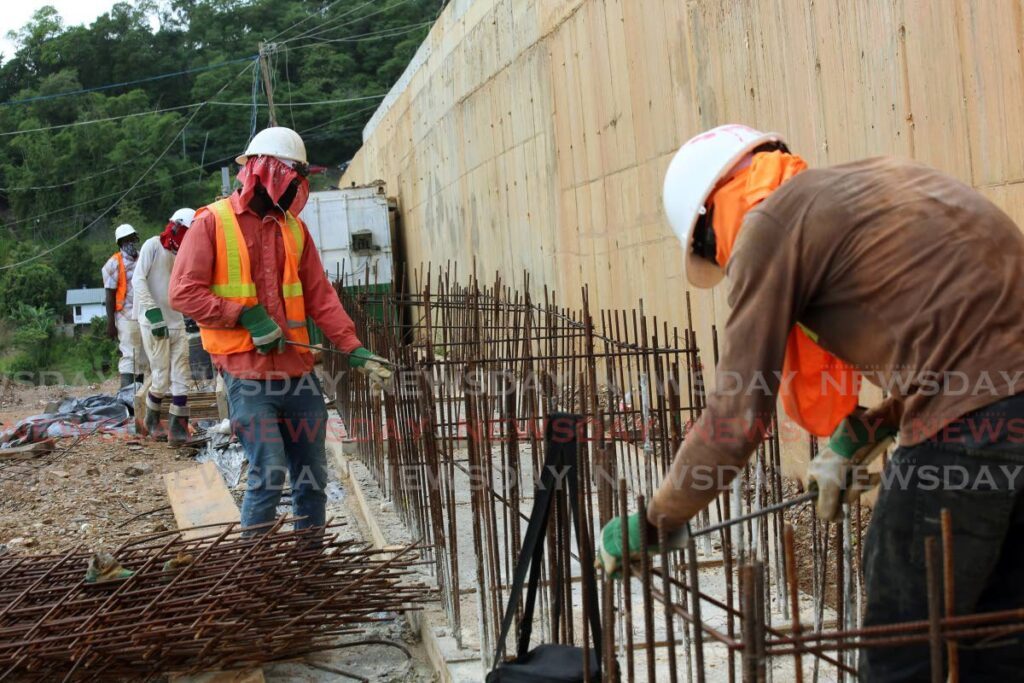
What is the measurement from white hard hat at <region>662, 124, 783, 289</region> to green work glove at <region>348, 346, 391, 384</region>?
277 cm

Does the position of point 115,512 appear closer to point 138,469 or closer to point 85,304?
point 138,469

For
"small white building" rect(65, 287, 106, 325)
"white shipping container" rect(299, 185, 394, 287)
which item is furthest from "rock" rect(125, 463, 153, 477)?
"small white building" rect(65, 287, 106, 325)

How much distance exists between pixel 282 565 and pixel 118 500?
3.97 meters

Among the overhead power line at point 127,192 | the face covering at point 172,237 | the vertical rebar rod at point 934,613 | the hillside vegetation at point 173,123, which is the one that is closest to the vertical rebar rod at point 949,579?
the vertical rebar rod at point 934,613

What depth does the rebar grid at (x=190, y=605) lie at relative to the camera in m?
3.72

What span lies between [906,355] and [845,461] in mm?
497

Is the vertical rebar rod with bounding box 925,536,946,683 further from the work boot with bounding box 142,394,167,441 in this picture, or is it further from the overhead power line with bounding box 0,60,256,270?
the overhead power line with bounding box 0,60,256,270

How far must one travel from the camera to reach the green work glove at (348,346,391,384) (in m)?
5.07

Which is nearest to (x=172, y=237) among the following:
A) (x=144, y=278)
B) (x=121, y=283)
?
(x=144, y=278)

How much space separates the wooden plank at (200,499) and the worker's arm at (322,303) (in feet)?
4.29

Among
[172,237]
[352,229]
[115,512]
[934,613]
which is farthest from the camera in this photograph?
[352,229]

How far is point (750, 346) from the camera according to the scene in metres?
2.13

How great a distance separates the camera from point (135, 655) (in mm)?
3785

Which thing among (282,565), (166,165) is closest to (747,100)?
(282,565)
